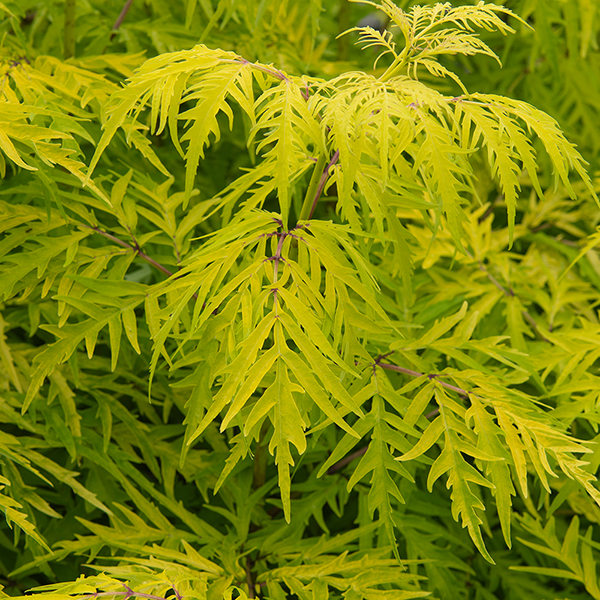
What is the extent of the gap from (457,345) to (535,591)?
419 millimetres

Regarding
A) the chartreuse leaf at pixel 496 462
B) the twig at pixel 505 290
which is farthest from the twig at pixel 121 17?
the chartreuse leaf at pixel 496 462

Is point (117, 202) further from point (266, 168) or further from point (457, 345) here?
point (457, 345)

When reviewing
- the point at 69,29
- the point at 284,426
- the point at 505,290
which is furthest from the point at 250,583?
the point at 69,29

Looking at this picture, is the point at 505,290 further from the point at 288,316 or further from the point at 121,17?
the point at 121,17

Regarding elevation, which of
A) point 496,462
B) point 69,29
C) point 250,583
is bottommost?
point 250,583

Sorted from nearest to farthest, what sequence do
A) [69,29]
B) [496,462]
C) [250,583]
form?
[496,462]
[250,583]
[69,29]

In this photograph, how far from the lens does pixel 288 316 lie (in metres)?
0.54

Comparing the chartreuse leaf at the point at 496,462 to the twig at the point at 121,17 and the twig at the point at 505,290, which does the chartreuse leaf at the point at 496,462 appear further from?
the twig at the point at 121,17

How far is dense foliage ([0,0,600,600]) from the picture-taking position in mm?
561

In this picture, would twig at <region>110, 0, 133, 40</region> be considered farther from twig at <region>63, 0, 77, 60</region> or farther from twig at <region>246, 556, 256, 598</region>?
twig at <region>246, 556, 256, 598</region>

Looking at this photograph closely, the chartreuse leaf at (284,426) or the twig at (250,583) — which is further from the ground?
the chartreuse leaf at (284,426)

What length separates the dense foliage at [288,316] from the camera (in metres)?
0.56

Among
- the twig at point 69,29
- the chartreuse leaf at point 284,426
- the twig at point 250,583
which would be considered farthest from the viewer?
the twig at point 69,29

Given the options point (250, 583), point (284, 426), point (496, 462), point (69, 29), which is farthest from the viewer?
point (69, 29)
